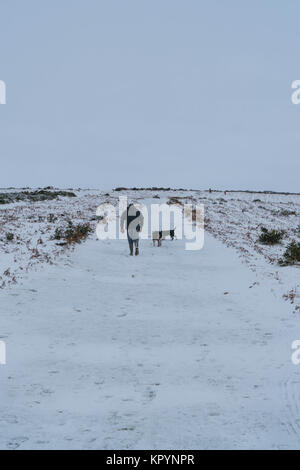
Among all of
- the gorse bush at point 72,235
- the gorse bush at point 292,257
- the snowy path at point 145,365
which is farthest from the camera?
the gorse bush at point 72,235

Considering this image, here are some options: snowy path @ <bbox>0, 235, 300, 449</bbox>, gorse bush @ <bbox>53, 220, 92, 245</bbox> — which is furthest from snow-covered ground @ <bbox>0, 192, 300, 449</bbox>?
gorse bush @ <bbox>53, 220, 92, 245</bbox>

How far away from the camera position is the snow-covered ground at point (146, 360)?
383cm

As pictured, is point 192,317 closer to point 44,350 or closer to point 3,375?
point 44,350

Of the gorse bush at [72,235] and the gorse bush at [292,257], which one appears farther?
the gorse bush at [72,235]

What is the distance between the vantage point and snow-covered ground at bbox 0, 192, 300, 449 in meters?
3.83

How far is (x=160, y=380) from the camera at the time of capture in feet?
16.3

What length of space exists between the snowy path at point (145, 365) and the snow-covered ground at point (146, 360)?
18mm

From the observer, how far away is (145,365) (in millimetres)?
5438

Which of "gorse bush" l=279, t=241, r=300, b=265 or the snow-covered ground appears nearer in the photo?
the snow-covered ground

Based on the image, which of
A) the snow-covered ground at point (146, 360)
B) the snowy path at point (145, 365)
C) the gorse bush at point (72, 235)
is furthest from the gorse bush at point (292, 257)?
the gorse bush at point (72, 235)

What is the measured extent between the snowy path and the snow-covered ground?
0.02 meters

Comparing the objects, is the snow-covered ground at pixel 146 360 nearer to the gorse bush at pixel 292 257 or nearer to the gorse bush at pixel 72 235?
the gorse bush at pixel 292 257

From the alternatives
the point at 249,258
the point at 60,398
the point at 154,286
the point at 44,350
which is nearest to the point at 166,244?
the point at 249,258

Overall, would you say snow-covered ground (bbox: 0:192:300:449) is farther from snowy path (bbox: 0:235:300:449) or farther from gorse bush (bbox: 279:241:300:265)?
gorse bush (bbox: 279:241:300:265)
